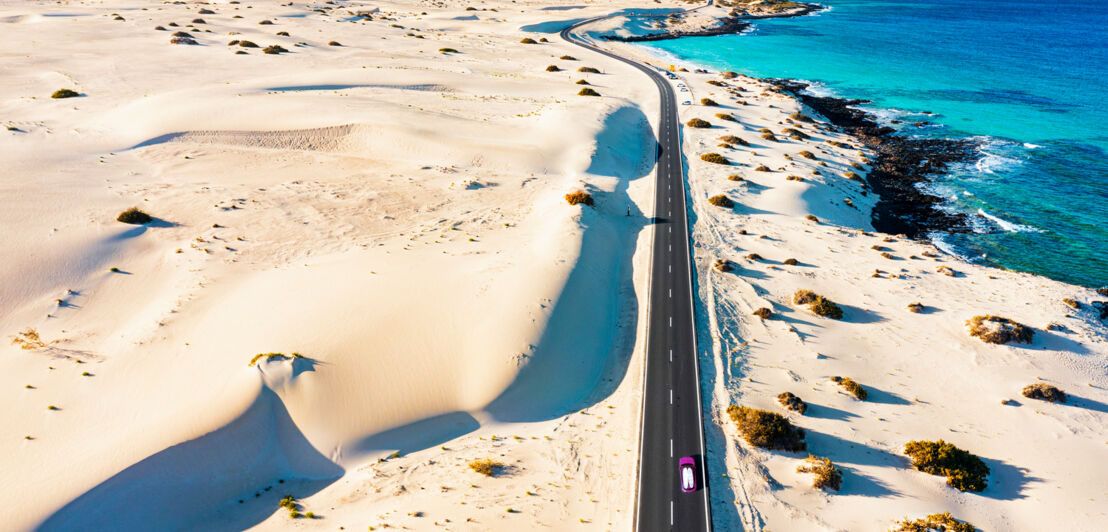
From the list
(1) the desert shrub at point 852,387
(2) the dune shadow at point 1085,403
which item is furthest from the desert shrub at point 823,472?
(2) the dune shadow at point 1085,403

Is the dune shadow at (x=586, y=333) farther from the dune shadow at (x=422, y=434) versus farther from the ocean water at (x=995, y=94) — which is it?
the ocean water at (x=995, y=94)

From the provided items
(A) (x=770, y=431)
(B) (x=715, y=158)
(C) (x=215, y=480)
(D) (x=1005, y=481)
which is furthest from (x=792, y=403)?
(B) (x=715, y=158)

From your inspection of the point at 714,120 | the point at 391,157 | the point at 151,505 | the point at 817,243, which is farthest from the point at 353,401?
the point at 714,120

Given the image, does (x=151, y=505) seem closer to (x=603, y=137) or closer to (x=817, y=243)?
(x=817, y=243)

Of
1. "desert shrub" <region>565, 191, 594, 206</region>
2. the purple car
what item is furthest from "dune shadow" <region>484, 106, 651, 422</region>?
the purple car

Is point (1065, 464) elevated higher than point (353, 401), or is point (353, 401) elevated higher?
point (353, 401)

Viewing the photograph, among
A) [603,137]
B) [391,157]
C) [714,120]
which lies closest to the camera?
[391,157]
